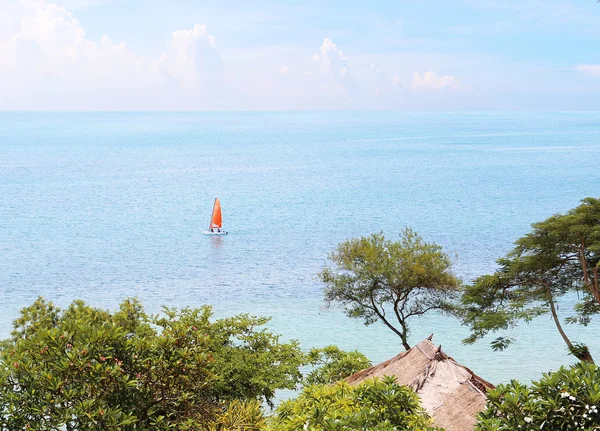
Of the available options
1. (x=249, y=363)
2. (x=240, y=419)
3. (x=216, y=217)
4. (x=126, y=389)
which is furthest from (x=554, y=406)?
(x=216, y=217)

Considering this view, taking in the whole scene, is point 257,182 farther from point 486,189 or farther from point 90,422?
point 90,422

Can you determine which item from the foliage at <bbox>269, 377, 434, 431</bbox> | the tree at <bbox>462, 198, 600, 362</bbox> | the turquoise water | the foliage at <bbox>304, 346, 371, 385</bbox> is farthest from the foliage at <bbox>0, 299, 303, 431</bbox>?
the turquoise water

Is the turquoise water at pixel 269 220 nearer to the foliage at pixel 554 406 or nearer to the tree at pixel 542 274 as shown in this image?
the tree at pixel 542 274

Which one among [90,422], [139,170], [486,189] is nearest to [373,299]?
[90,422]

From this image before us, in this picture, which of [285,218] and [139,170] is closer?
[285,218]

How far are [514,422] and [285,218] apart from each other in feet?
202

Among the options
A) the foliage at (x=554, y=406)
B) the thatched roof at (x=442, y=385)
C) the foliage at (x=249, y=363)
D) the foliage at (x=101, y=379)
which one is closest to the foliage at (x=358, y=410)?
the foliage at (x=554, y=406)

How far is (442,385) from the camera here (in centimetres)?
1032

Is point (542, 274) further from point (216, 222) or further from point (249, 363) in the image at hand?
point (216, 222)

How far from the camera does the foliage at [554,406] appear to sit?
554 cm

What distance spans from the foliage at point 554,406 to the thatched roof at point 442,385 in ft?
12.1

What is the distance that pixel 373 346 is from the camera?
31703 mm

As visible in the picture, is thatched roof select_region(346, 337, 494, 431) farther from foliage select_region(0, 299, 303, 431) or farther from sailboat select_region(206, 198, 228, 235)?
sailboat select_region(206, 198, 228, 235)

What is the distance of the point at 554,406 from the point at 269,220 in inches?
2420
